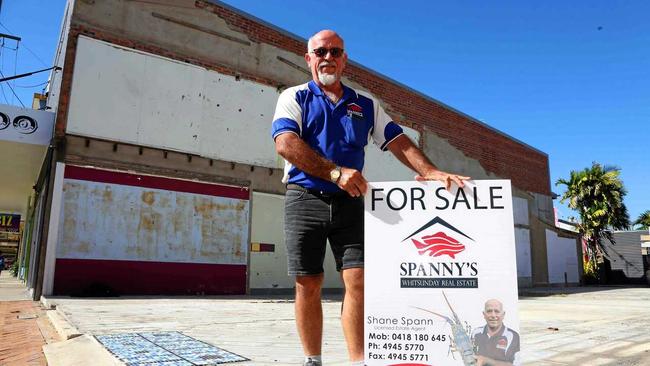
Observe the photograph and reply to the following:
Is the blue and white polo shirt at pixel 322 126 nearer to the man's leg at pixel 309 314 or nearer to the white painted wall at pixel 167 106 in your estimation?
the man's leg at pixel 309 314

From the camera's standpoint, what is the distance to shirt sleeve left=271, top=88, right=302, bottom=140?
87.6 inches

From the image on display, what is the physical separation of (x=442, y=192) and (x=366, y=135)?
591mm

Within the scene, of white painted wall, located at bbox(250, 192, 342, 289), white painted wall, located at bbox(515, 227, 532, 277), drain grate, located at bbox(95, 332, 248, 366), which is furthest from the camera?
white painted wall, located at bbox(515, 227, 532, 277)

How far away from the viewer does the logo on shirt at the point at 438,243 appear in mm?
1962

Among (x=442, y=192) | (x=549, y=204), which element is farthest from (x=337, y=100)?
(x=549, y=204)

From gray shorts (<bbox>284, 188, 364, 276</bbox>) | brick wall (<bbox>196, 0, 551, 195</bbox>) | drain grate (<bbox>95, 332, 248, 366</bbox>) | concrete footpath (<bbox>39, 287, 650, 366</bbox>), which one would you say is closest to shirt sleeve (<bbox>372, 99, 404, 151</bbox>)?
gray shorts (<bbox>284, 188, 364, 276</bbox>)

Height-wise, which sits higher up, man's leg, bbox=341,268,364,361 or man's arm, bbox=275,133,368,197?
man's arm, bbox=275,133,368,197

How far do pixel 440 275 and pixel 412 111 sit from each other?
16436 mm

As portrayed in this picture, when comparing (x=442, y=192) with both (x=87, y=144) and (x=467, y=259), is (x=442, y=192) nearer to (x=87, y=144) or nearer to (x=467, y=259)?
(x=467, y=259)

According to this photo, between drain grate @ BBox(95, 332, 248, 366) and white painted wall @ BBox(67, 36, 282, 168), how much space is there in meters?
7.54

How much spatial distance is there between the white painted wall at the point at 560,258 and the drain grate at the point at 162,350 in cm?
2317

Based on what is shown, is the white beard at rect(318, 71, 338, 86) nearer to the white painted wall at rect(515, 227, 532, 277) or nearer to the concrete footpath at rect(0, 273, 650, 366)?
the concrete footpath at rect(0, 273, 650, 366)

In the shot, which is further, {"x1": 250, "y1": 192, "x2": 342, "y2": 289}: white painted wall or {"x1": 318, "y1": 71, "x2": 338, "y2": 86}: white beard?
{"x1": 250, "y1": 192, "x2": 342, "y2": 289}: white painted wall

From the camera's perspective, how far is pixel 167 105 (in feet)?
37.1
